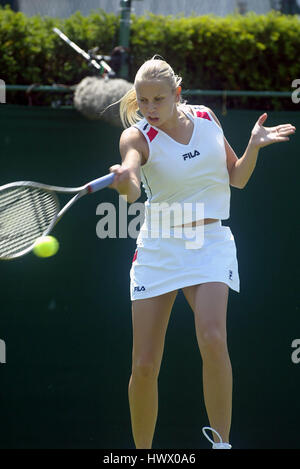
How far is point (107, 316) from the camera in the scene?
15.0 ft

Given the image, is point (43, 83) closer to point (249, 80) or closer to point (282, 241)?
point (249, 80)

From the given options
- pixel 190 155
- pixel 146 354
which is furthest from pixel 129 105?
pixel 146 354

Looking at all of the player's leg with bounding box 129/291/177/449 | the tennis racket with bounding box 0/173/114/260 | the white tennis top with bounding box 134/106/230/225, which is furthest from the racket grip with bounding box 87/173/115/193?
the player's leg with bounding box 129/291/177/449

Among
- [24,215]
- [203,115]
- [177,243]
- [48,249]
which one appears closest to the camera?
[24,215]

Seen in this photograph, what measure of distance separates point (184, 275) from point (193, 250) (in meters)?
0.12

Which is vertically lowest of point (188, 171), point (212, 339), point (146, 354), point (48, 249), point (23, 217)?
point (146, 354)

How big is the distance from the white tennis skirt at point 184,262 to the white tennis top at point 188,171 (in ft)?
0.37

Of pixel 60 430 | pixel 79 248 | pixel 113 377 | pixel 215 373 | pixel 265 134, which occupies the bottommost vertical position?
pixel 60 430

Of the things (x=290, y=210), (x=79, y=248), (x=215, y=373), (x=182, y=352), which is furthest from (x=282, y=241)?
(x=215, y=373)

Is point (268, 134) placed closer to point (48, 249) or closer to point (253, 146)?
point (253, 146)

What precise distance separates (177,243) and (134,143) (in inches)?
19.5

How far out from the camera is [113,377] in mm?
4613

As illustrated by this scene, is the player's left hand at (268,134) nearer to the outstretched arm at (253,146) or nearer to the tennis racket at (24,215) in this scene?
the outstretched arm at (253,146)

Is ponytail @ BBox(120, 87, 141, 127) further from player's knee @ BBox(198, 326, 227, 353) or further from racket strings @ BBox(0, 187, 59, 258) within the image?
player's knee @ BBox(198, 326, 227, 353)
